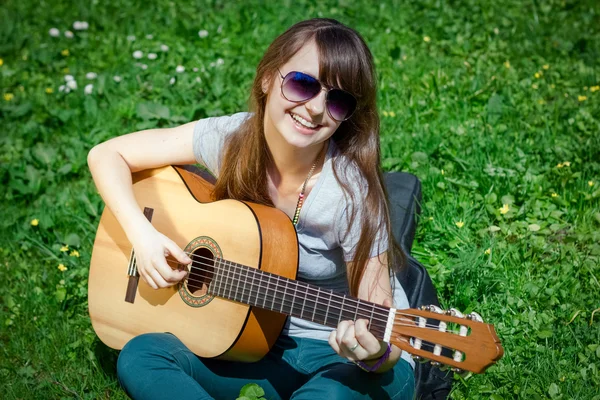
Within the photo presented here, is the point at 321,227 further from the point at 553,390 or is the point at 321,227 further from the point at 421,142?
the point at 421,142

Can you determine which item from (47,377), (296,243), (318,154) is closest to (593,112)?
(318,154)

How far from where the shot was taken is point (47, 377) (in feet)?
9.77

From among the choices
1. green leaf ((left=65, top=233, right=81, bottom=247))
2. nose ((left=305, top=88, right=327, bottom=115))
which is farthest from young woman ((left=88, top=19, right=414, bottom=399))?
green leaf ((left=65, top=233, right=81, bottom=247))

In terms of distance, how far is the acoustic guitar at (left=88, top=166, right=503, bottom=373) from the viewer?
2.13 metres

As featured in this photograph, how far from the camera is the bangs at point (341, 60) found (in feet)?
7.92

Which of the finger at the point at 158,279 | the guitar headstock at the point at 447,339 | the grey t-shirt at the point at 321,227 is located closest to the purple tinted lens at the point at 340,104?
the grey t-shirt at the point at 321,227

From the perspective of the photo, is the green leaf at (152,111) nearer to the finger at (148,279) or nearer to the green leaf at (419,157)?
the green leaf at (419,157)

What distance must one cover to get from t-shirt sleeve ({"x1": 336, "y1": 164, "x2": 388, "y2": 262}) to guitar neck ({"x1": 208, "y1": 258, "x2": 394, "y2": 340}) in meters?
0.26

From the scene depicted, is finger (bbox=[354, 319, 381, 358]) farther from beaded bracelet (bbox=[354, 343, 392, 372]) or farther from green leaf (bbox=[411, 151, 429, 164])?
green leaf (bbox=[411, 151, 429, 164])

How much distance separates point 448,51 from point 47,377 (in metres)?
3.28

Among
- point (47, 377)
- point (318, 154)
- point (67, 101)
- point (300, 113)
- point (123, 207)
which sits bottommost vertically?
point (47, 377)

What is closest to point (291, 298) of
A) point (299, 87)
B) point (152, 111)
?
point (299, 87)

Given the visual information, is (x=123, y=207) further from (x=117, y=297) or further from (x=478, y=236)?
(x=478, y=236)

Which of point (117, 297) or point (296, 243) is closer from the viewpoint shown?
A: point (296, 243)
